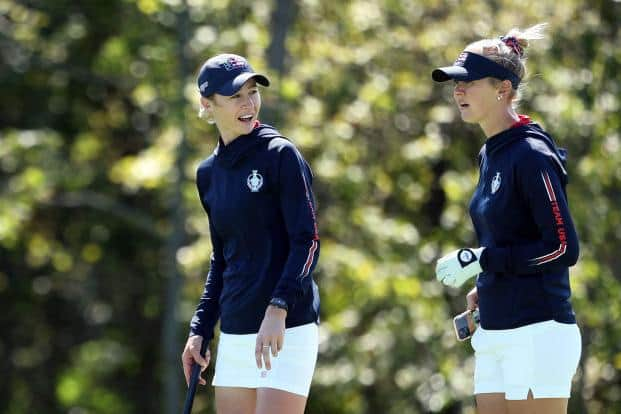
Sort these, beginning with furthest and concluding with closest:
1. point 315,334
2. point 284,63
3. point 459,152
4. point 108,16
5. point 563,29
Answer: point 108,16
point 284,63
point 459,152
point 563,29
point 315,334

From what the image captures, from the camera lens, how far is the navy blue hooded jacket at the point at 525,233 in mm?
4402

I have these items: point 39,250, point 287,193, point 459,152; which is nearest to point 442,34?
point 459,152

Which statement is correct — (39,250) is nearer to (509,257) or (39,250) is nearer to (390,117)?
(390,117)

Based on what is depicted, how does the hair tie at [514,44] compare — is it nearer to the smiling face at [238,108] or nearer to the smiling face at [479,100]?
the smiling face at [479,100]

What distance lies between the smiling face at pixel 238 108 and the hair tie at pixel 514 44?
921 millimetres

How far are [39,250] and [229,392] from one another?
12.1 m

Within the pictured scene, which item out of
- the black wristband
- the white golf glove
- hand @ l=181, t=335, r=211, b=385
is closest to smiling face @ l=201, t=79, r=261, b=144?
the black wristband

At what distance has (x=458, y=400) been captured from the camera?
10.9 meters

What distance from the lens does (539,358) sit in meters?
4.43

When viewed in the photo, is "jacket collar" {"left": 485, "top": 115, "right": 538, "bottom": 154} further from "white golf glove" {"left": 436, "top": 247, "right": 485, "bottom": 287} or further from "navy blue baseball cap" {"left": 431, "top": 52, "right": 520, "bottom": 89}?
"white golf glove" {"left": 436, "top": 247, "right": 485, "bottom": 287}

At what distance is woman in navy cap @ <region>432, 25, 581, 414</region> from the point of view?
174 inches

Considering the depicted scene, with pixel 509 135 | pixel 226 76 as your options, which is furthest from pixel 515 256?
pixel 226 76

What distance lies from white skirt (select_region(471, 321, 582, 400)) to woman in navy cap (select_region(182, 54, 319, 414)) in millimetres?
701

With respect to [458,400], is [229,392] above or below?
above
